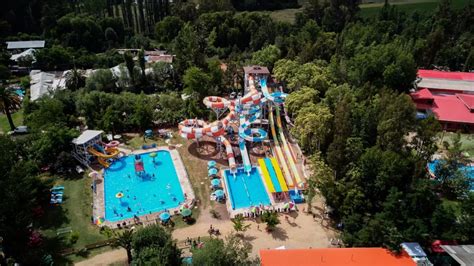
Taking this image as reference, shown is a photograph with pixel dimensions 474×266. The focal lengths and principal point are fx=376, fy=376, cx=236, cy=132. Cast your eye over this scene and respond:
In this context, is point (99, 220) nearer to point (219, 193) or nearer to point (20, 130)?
point (219, 193)

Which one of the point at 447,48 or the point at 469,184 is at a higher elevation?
the point at 447,48

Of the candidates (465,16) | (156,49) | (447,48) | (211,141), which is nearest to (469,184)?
(211,141)

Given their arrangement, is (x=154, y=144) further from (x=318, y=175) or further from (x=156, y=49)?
(x=156, y=49)

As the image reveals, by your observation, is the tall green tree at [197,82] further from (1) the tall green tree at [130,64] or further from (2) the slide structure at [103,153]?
(2) the slide structure at [103,153]

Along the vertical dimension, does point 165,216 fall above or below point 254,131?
below

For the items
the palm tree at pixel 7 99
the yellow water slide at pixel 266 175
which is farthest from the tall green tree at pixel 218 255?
the palm tree at pixel 7 99

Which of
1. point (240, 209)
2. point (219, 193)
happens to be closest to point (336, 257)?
point (240, 209)

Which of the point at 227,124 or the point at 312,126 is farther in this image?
the point at 227,124
